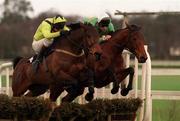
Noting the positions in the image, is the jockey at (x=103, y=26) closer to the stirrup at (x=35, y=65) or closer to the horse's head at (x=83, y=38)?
the horse's head at (x=83, y=38)

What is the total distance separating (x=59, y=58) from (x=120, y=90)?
3.13 feet

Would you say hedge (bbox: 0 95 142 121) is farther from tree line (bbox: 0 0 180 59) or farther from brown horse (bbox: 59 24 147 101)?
tree line (bbox: 0 0 180 59)

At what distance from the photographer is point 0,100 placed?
231 inches

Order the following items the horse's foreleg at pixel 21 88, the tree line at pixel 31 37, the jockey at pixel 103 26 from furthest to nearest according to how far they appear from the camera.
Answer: the tree line at pixel 31 37
the horse's foreleg at pixel 21 88
the jockey at pixel 103 26

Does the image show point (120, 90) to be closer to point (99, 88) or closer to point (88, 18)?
point (99, 88)

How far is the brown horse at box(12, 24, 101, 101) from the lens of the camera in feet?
23.6

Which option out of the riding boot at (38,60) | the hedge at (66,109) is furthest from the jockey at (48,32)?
the hedge at (66,109)

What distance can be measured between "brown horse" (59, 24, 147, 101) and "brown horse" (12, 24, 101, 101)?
0.87 feet

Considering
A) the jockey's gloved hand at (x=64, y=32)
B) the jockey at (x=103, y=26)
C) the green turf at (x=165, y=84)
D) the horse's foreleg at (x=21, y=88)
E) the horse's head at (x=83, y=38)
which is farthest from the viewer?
the green turf at (x=165, y=84)

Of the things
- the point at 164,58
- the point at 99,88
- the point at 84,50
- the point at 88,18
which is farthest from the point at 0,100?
the point at 164,58

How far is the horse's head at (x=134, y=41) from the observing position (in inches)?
287

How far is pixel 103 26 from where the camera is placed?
8281 mm

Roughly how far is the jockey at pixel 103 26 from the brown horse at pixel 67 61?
556 millimetres

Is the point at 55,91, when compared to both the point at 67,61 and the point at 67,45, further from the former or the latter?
the point at 67,45
